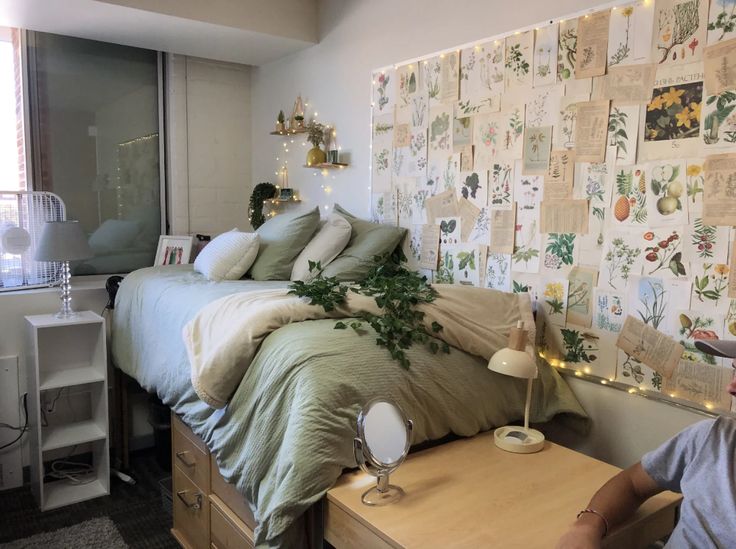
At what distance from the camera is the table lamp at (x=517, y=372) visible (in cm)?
171

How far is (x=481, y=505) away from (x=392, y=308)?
2.17ft

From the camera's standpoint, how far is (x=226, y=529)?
198 centimetres

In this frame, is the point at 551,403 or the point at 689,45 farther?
the point at 551,403

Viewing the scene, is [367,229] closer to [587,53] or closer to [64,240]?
[587,53]

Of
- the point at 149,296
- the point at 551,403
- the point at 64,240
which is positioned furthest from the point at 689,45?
the point at 64,240

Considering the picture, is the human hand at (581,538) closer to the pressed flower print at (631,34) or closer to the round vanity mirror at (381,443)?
the round vanity mirror at (381,443)

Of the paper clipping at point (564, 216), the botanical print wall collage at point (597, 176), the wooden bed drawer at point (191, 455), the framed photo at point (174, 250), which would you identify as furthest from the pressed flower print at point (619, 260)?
the framed photo at point (174, 250)

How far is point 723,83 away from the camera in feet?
5.37

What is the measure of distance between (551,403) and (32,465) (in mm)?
2468

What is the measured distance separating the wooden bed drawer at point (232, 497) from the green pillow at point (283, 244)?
3.26ft

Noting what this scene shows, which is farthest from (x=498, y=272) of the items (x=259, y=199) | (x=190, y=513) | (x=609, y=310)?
(x=259, y=199)

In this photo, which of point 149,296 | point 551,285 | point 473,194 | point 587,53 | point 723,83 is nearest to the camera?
point 723,83

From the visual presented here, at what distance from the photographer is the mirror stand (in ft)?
4.71

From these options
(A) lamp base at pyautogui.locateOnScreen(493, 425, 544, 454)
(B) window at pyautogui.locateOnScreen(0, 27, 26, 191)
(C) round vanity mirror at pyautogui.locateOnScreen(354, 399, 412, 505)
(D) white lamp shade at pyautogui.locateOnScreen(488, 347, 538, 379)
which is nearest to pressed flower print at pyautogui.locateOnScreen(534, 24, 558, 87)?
(D) white lamp shade at pyautogui.locateOnScreen(488, 347, 538, 379)
